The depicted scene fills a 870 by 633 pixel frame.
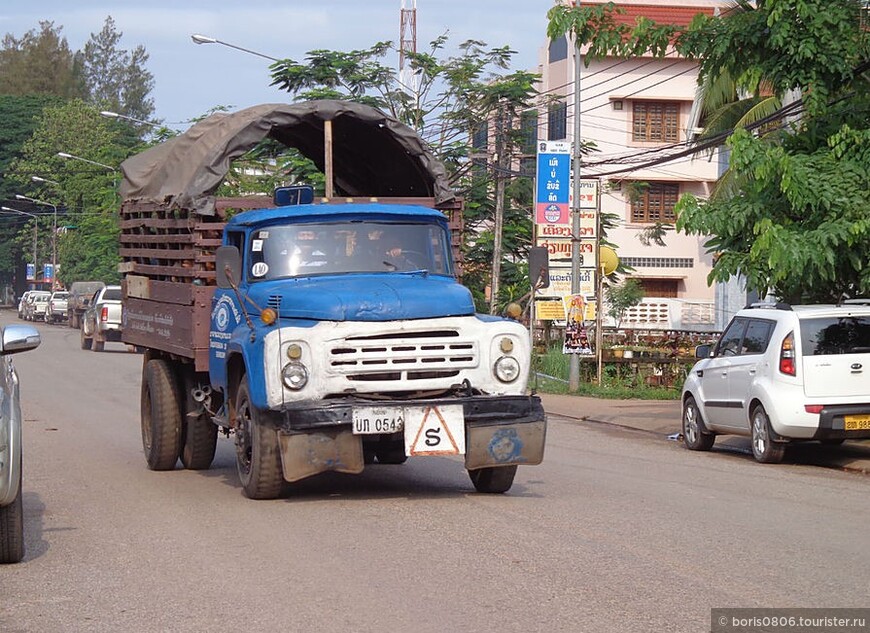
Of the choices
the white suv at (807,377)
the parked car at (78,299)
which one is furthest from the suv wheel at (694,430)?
the parked car at (78,299)

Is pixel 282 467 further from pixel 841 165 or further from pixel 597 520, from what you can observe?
pixel 841 165

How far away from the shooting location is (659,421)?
21.8 m

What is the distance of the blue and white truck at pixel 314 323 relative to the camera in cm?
1041

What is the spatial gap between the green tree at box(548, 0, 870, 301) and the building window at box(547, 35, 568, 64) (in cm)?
3289

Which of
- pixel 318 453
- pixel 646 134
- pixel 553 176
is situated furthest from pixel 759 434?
pixel 646 134

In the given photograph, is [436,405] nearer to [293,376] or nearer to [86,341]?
[293,376]

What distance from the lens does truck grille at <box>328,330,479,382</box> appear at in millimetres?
10484

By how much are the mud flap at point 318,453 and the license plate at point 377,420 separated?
0.47 ft

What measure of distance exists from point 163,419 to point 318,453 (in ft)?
12.2

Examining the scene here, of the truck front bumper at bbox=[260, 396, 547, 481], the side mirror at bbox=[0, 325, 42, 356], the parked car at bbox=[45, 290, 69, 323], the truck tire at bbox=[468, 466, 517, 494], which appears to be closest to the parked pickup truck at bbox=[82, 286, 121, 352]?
the parked car at bbox=[45, 290, 69, 323]

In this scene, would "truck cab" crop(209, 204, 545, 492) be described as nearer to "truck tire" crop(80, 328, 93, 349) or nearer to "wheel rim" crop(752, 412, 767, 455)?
"wheel rim" crop(752, 412, 767, 455)

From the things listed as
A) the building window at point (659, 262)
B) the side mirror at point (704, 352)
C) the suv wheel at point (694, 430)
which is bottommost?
the suv wheel at point (694, 430)

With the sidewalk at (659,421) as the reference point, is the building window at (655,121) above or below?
above

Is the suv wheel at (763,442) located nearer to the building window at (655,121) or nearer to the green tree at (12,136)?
the building window at (655,121)
